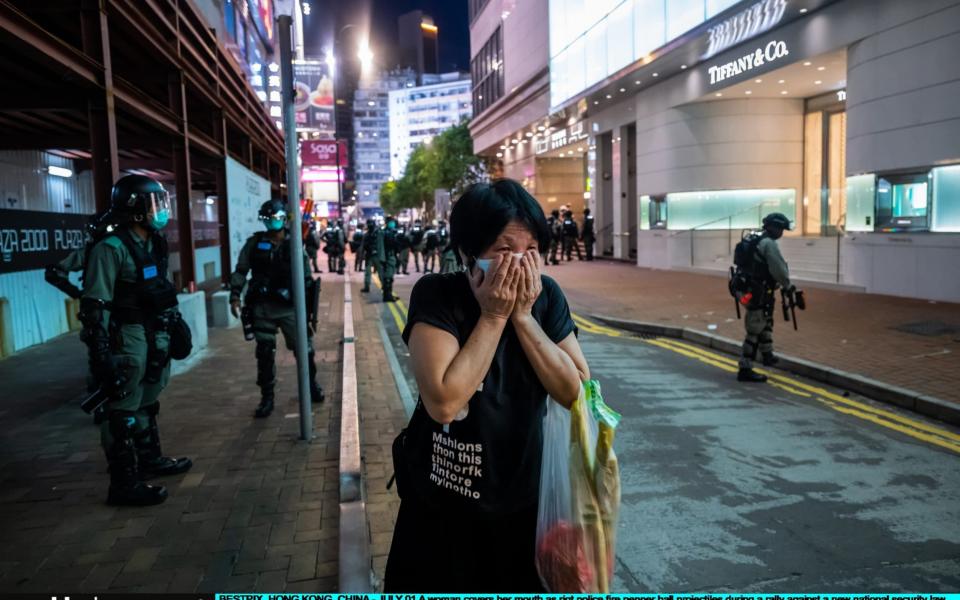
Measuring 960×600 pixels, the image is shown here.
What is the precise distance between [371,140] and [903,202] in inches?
6862

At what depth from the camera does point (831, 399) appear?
6852mm

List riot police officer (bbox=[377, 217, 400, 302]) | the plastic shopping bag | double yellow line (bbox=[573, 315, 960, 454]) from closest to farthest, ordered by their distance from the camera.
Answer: the plastic shopping bag < double yellow line (bbox=[573, 315, 960, 454]) < riot police officer (bbox=[377, 217, 400, 302])

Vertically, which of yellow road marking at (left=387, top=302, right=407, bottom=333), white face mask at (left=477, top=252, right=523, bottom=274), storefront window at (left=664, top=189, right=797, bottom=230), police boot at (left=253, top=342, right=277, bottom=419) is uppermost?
storefront window at (left=664, top=189, right=797, bottom=230)

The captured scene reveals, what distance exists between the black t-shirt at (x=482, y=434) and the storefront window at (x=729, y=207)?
20958 mm

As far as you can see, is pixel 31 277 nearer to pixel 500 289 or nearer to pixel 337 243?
pixel 500 289

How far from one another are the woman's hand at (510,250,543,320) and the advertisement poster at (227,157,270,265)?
9.89 meters

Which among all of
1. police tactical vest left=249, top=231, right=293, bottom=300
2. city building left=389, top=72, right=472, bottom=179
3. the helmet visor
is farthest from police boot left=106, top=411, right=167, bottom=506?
city building left=389, top=72, right=472, bottom=179

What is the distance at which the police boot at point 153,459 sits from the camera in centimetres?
459

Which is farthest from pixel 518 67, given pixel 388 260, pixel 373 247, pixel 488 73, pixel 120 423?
pixel 120 423

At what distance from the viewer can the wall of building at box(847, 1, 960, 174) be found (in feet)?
39.8

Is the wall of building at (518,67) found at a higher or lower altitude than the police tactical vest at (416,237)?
higher

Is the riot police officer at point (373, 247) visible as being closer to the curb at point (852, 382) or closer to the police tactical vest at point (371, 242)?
the police tactical vest at point (371, 242)

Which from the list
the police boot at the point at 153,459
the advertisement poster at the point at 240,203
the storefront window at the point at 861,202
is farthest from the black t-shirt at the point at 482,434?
the storefront window at the point at 861,202

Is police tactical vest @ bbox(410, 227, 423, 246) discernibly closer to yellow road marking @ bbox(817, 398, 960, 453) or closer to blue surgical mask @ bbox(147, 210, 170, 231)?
yellow road marking @ bbox(817, 398, 960, 453)
